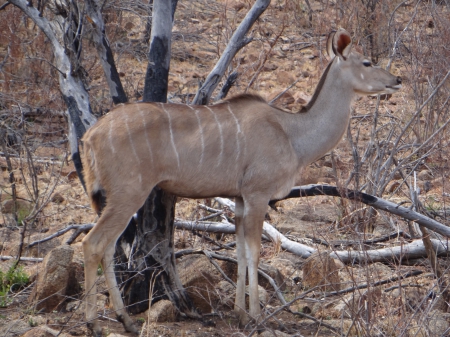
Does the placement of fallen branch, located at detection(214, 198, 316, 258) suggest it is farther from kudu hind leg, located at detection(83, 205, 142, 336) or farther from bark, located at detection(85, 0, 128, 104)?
kudu hind leg, located at detection(83, 205, 142, 336)

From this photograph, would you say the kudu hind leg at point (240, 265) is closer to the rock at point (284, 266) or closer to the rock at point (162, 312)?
the rock at point (162, 312)

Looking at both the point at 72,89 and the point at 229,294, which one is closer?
the point at 72,89

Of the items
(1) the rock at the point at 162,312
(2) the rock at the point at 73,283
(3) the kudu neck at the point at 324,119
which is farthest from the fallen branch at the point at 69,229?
(3) the kudu neck at the point at 324,119

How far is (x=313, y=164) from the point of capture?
7848 millimetres

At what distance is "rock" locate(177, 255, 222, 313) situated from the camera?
4.47 m

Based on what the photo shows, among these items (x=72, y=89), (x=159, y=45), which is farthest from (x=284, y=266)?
(x=72, y=89)

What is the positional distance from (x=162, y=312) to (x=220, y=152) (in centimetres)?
99

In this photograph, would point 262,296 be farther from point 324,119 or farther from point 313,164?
point 313,164

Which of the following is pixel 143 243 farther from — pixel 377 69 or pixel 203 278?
pixel 377 69

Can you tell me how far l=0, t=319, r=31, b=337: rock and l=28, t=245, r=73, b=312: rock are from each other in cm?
32

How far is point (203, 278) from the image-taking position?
4477mm

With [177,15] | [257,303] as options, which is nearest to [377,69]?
[257,303]

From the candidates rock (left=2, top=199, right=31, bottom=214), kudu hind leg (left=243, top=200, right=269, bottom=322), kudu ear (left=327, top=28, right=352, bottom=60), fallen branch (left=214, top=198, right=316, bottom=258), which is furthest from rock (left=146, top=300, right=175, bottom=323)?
rock (left=2, top=199, right=31, bottom=214)

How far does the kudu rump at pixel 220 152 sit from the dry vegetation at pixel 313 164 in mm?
355
